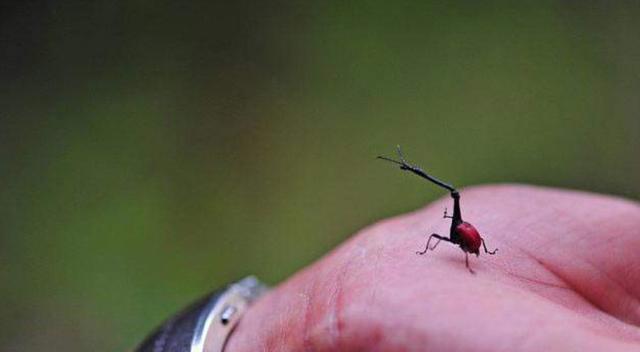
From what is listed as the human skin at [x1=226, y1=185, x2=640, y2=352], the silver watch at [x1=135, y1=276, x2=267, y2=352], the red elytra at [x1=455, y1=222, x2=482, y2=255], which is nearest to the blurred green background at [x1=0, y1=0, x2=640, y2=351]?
the silver watch at [x1=135, y1=276, x2=267, y2=352]

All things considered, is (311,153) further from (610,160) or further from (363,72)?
(610,160)

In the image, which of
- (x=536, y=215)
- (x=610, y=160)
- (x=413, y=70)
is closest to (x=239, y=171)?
(x=413, y=70)

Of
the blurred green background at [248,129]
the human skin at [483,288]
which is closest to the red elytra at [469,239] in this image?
the human skin at [483,288]

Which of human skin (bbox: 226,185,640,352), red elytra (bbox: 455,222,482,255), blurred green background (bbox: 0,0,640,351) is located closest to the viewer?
human skin (bbox: 226,185,640,352)

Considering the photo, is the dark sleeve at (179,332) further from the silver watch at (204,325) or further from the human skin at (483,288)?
the human skin at (483,288)

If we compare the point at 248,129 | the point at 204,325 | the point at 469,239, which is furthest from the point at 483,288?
the point at 248,129

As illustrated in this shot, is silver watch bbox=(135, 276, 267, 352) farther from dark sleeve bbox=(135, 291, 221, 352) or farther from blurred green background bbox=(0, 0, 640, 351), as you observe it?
blurred green background bbox=(0, 0, 640, 351)
